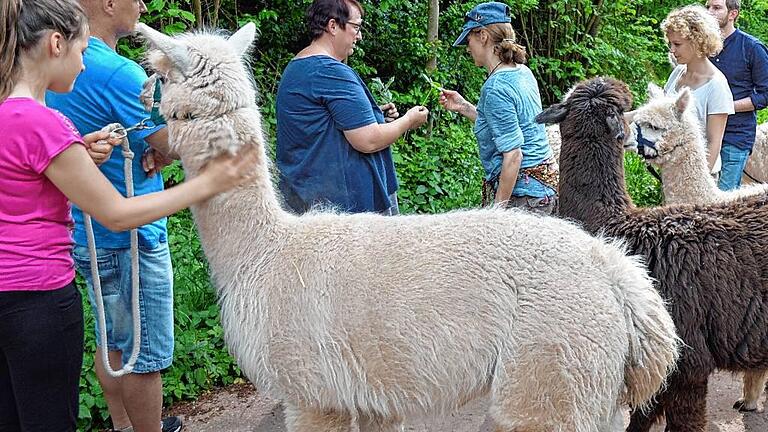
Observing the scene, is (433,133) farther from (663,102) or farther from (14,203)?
(14,203)

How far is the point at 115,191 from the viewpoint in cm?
191

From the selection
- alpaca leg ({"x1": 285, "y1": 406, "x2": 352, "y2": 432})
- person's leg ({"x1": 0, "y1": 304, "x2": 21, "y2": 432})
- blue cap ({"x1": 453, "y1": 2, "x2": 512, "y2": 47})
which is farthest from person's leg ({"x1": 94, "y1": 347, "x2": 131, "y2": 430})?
blue cap ({"x1": 453, "y1": 2, "x2": 512, "y2": 47})

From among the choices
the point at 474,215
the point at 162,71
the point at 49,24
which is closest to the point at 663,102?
the point at 474,215

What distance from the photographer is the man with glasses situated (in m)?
2.97

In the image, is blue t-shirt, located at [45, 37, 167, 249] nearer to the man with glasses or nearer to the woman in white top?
the man with glasses

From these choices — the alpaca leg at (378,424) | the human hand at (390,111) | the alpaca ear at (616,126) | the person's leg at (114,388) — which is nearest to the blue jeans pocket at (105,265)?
the person's leg at (114,388)

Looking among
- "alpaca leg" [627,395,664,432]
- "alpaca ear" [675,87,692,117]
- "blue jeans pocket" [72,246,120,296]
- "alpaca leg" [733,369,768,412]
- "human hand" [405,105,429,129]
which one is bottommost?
"alpaca leg" [733,369,768,412]

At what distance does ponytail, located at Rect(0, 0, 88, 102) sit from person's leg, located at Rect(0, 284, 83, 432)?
57cm

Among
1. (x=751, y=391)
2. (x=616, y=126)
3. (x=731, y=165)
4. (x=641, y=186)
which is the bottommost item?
(x=751, y=391)

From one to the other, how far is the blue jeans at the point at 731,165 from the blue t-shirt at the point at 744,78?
0.13ft

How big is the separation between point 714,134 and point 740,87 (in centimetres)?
71

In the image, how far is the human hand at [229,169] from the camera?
2.05 m

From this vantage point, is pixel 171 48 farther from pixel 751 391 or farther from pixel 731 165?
pixel 731 165

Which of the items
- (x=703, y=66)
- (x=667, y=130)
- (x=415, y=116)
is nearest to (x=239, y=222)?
(x=415, y=116)
